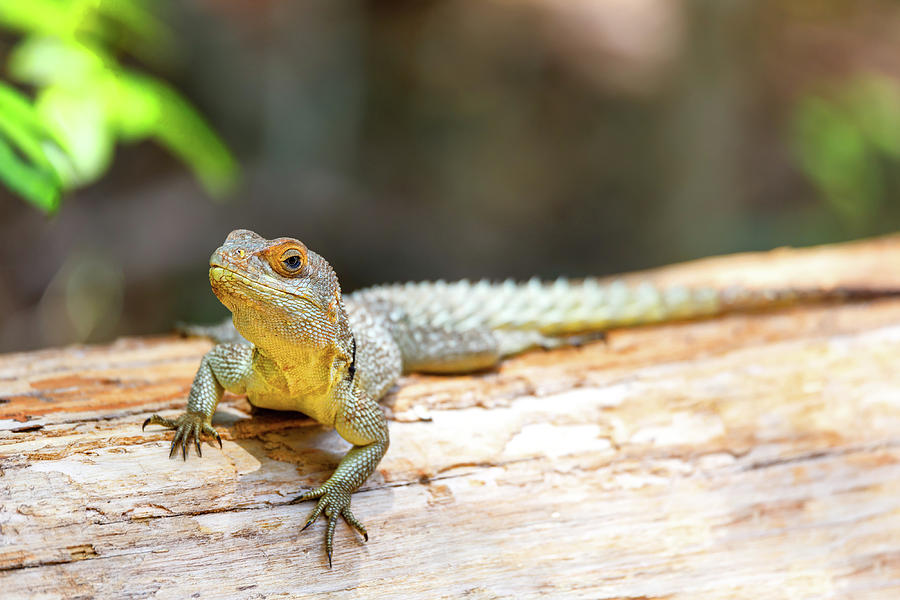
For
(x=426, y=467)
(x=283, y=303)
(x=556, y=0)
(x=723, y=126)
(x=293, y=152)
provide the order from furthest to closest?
(x=556, y=0), (x=293, y=152), (x=723, y=126), (x=426, y=467), (x=283, y=303)

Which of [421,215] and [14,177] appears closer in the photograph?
[14,177]

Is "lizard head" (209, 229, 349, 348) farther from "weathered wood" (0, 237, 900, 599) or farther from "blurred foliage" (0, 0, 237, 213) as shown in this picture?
"blurred foliage" (0, 0, 237, 213)

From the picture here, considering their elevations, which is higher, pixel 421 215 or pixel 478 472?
pixel 421 215

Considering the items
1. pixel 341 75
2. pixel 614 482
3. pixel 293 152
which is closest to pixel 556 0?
pixel 341 75

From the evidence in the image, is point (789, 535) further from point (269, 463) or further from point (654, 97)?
point (654, 97)

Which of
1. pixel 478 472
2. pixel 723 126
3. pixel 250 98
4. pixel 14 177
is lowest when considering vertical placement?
pixel 478 472

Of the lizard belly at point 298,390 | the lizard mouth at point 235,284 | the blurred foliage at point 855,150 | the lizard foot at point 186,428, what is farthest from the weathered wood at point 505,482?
the blurred foliage at point 855,150

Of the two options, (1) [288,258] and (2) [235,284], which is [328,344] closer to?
(1) [288,258]

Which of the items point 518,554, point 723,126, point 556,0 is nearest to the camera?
point 518,554
